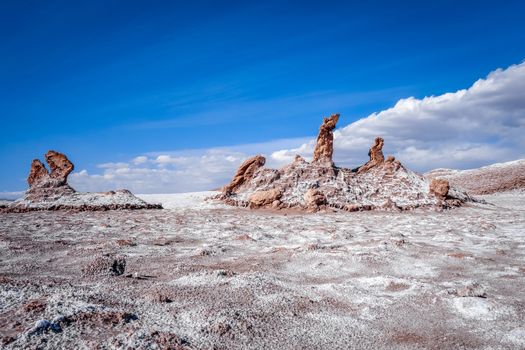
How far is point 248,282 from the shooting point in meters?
4.55

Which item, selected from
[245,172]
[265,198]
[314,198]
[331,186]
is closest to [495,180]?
[331,186]

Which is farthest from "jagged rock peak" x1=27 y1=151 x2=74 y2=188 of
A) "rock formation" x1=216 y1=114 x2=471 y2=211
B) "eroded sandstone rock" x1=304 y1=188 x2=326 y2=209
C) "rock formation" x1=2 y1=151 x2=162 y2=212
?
"eroded sandstone rock" x1=304 y1=188 x2=326 y2=209

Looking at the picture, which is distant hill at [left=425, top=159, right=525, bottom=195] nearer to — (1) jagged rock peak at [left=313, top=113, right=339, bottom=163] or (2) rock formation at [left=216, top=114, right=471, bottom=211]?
(2) rock formation at [left=216, top=114, right=471, bottom=211]

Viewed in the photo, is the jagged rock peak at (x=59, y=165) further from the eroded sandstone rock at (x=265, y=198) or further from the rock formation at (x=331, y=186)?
the eroded sandstone rock at (x=265, y=198)

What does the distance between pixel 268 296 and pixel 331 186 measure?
14.6 m

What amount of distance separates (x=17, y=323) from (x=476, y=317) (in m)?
4.22

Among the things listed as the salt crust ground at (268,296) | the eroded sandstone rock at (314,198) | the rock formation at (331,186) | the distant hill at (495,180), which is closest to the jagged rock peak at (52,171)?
the rock formation at (331,186)

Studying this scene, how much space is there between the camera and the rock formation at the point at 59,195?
705 inches

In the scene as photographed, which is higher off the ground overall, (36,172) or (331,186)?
(36,172)

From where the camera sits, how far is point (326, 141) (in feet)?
65.9

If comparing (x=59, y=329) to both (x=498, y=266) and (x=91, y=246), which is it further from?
(x=498, y=266)

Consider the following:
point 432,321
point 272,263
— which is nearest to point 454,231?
point 272,263

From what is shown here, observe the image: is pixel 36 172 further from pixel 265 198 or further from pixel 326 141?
pixel 326 141

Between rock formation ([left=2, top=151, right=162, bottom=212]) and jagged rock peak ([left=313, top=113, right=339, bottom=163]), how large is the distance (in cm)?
889
